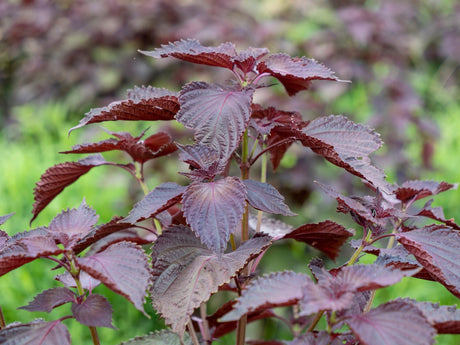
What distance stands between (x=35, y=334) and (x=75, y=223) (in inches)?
5.9

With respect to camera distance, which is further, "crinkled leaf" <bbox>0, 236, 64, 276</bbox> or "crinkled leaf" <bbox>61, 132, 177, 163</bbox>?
"crinkled leaf" <bbox>61, 132, 177, 163</bbox>

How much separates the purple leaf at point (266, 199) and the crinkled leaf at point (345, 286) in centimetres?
11

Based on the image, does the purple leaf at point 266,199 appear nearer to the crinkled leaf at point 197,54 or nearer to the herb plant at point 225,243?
the herb plant at point 225,243

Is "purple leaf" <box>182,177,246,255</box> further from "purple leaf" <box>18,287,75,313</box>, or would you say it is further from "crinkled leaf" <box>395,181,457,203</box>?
"crinkled leaf" <box>395,181,457,203</box>

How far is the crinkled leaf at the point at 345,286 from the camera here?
0.50 metres

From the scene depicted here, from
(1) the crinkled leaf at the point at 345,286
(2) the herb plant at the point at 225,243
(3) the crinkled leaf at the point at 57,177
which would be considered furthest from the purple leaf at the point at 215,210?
(3) the crinkled leaf at the point at 57,177

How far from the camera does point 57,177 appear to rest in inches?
30.4

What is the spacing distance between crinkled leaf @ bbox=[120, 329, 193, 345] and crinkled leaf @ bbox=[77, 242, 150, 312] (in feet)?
0.67

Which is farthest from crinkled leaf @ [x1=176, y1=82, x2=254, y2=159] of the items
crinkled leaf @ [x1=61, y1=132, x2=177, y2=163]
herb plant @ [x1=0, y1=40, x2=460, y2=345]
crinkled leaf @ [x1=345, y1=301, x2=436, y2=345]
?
crinkled leaf @ [x1=345, y1=301, x2=436, y2=345]

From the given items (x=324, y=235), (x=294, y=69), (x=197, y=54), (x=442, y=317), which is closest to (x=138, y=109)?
(x=197, y=54)

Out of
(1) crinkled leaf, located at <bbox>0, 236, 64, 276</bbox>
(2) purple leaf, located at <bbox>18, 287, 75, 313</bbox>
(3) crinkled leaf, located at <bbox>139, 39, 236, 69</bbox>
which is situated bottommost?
(2) purple leaf, located at <bbox>18, 287, 75, 313</bbox>

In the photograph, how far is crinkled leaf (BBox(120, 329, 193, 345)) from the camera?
754mm

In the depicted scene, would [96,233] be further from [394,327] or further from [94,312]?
[394,327]

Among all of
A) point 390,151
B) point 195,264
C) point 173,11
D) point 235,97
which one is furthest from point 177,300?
point 173,11
